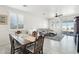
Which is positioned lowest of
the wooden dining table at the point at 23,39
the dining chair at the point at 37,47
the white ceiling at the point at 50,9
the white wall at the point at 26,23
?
the dining chair at the point at 37,47

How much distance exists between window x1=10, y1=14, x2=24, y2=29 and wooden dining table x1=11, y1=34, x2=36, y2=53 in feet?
0.64

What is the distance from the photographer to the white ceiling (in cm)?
194

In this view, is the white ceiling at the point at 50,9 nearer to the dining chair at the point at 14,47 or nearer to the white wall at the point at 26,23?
the white wall at the point at 26,23

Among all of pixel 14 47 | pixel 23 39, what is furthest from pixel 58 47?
pixel 14 47

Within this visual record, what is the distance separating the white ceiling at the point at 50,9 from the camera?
194cm

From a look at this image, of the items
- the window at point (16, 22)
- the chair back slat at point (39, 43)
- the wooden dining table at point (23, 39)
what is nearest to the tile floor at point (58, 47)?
the chair back slat at point (39, 43)

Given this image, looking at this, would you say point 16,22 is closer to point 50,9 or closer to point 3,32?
point 3,32

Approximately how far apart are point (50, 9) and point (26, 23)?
0.60m

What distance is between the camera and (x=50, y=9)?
2.01 metres

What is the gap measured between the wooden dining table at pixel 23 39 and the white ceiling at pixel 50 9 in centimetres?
55

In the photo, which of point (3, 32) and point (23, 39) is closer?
point (3, 32)

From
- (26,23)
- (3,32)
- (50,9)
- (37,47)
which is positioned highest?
(50,9)
